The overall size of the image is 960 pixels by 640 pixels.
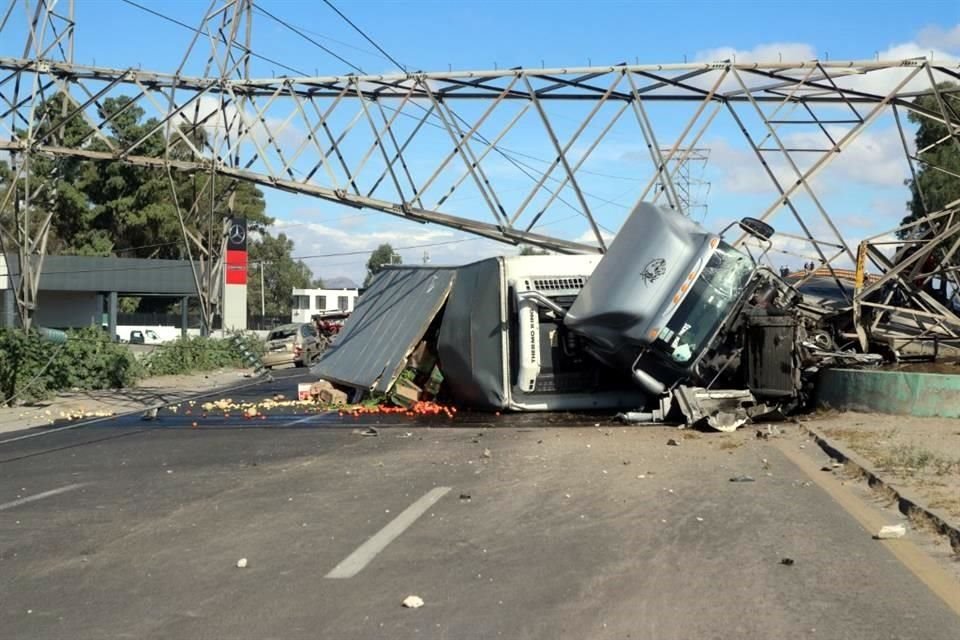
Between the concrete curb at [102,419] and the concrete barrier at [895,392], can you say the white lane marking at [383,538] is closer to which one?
the concrete barrier at [895,392]

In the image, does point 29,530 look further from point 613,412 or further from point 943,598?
point 613,412

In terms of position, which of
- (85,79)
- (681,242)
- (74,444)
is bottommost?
(74,444)

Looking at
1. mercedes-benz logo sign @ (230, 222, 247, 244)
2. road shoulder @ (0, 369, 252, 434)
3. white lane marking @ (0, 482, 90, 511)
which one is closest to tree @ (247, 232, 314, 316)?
mercedes-benz logo sign @ (230, 222, 247, 244)

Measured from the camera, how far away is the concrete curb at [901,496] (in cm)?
725

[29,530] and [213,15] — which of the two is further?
[213,15]

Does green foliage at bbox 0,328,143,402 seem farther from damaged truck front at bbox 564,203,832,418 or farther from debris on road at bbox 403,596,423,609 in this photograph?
debris on road at bbox 403,596,423,609

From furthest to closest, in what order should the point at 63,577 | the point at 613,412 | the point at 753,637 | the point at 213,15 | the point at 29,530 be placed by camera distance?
the point at 213,15 → the point at 613,412 → the point at 29,530 → the point at 63,577 → the point at 753,637

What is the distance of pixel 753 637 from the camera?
5.31m

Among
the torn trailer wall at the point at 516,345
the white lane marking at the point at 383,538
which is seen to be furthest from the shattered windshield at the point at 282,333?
the white lane marking at the point at 383,538

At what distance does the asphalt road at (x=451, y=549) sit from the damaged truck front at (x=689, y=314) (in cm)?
216

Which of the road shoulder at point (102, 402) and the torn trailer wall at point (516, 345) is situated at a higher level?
the torn trailer wall at point (516, 345)

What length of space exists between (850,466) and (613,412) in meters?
7.02

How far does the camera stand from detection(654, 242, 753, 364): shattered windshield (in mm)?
14641

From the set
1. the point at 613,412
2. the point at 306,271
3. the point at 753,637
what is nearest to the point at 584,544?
the point at 753,637
